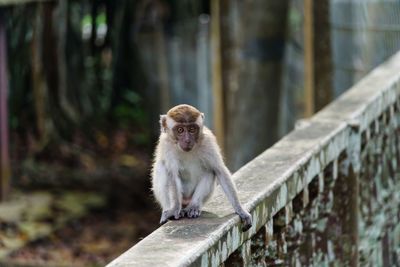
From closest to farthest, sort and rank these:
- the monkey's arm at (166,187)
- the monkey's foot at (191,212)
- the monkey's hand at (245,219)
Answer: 1. the monkey's hand at (245,219)
2. the monkey's foot at (191,212)
3. the monkey's arm at (166,187)

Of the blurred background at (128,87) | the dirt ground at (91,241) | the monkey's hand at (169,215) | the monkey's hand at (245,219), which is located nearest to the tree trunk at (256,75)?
the blurred background at (128,87)

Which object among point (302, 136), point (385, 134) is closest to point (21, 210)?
point (385, 134)

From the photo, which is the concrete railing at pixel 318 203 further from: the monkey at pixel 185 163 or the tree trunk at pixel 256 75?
the tree trunk at pixel 256 75

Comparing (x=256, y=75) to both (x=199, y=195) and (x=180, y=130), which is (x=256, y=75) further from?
(x=199, y=195)

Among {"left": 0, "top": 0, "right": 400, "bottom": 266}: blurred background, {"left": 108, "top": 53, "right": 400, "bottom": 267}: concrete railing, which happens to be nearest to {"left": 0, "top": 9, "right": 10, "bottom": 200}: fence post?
{"left": 0, "top": 0, "right": 400, "bottom": 266}: blurred background

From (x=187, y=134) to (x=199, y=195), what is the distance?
0.31 meters

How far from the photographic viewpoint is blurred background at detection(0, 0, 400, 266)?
10.9 meters

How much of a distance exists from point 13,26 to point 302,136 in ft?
33.2

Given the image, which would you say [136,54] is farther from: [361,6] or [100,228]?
[361,6]

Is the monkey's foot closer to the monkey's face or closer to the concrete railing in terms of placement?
the concrete railing

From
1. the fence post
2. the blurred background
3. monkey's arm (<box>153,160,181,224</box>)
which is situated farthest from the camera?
the fence post

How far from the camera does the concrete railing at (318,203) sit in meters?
4.27

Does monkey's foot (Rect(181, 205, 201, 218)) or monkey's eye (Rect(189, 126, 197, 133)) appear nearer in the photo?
monkey's foot (Rect(181, 205, 201, 218))

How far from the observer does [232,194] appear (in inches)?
188
